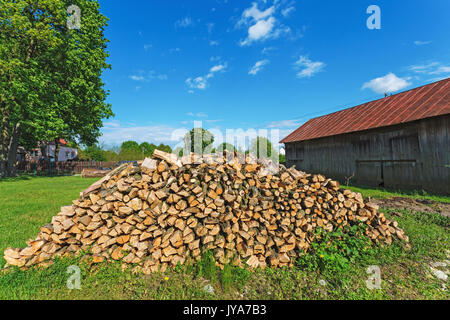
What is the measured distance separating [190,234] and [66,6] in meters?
23.0

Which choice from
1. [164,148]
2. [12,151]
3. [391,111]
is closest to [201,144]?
[391,111]

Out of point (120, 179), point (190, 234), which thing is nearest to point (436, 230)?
point (190, 234)

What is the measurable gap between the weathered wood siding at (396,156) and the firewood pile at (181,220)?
9.80 meters

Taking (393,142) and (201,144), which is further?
(393,142)

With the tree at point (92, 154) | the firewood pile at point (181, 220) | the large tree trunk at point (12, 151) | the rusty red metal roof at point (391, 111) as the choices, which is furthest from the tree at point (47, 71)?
the tree at point (92, 154)

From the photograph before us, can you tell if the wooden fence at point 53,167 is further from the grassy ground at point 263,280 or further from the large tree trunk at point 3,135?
the grassy ground at point 263,280

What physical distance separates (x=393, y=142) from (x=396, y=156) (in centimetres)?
81

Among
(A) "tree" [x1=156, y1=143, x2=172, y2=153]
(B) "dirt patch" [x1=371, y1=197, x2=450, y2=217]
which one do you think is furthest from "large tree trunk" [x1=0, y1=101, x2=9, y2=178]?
(A) "tree" [x1=156, y1=143, x2=172, y2=153]

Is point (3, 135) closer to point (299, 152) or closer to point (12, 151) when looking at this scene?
point (12, 151)

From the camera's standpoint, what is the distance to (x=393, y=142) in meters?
10.6

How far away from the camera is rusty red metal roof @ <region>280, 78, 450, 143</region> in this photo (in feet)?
31.0

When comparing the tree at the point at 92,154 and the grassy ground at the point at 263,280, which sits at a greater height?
the tree at the point at 92,154

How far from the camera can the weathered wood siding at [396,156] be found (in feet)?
29.4

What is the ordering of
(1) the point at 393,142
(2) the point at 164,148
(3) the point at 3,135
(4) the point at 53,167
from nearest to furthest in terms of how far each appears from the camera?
1. (1) the point at 393,142
2. (3) the point at 3,135
3. (4) the point at 53,167
4. (2) the point at 164,148
